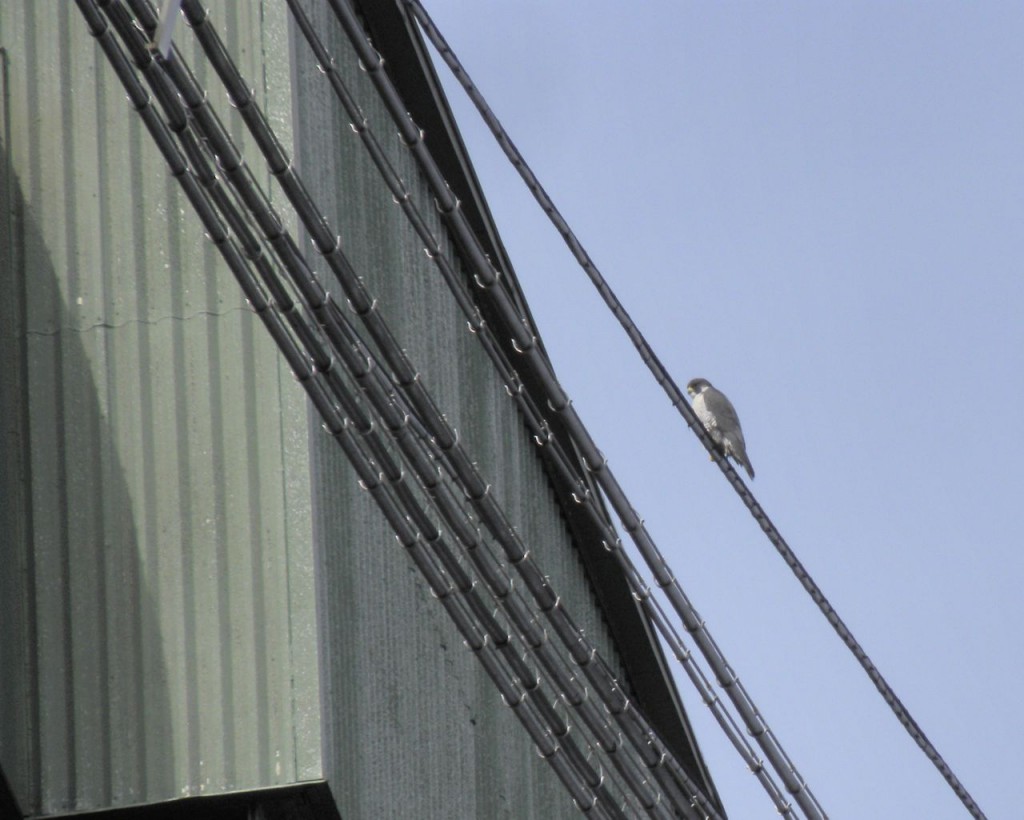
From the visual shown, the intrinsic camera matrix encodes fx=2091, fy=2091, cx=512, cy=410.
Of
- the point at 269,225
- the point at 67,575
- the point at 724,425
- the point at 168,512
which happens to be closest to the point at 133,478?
the point at 168,512

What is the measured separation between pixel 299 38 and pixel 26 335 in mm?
2161

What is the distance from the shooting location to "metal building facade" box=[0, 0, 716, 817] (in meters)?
9.93

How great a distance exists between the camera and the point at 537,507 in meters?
14.6

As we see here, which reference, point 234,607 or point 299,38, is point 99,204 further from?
point 234,607

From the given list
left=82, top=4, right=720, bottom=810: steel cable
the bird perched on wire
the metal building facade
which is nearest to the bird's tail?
the bird perched on wire

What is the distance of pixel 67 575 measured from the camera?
1028 centimetres

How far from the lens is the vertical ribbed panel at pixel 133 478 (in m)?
9.92

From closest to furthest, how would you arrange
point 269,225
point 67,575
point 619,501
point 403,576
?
point 269,225 < point 619,501 < point 67,575 < point 403,576

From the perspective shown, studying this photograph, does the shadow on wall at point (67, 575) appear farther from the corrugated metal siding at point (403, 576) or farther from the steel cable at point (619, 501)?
the steel cable at point (619, 501)

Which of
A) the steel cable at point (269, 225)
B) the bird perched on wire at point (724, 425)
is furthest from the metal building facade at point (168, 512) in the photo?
the bird perched on wire at point (724, 425)

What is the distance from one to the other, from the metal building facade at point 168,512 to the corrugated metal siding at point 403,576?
0.03m

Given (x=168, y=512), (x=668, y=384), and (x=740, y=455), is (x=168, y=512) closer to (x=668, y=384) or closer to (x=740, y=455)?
(x=668, y=384)

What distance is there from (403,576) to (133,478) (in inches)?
68.4

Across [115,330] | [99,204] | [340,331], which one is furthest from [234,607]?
[340,331]
